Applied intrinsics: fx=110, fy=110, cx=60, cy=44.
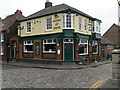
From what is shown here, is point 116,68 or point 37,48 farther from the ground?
point 37,48

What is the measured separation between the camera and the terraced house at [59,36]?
1545cm

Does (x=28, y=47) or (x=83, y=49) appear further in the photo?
(x=28, y=47)

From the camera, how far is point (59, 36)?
15.5 meters

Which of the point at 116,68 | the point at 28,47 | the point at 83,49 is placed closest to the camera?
the point at 116,68

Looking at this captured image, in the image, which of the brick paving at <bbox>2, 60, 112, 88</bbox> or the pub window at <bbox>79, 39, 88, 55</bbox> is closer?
the brick paving at <bbox>2, 60, 112, 88</bbox>

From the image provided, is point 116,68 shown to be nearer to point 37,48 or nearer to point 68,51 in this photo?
point 68,51

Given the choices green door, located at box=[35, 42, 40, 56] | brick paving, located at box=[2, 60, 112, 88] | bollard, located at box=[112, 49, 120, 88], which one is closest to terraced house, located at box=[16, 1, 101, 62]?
green door, located at box=[35, 42, 40, 56]

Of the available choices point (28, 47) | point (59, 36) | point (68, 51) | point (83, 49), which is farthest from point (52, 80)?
point (28, 47)

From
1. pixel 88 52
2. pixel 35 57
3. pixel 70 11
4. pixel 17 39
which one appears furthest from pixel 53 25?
pixel 17 39

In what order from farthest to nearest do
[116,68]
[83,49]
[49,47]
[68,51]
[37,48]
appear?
[37,48]
[83,49]
[49,47]
[68,51]
[116,68]

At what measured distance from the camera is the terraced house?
50.7 feet

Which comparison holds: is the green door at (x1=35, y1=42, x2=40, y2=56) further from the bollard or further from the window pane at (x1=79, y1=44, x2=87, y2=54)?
the bollard

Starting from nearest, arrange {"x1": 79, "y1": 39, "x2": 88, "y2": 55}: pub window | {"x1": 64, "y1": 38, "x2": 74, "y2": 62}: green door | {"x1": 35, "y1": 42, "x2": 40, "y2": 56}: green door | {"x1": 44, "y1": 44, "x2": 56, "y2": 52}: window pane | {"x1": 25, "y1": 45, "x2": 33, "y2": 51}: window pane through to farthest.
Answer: {"x1": 64, "y1": 38, "x2": 74, "y2": 62}: green door < {"x1": 44, "y1": 44, "x2": 56, "y2": 52}: window pane < {"x1": 79, "y1": 39, "x2": 88, "y2": 55}: pub window < {"x1": 35, "y1": 42, "x2": 40, "y2": 56}: green door < {"x1": 25, "y1": 45, "x2": 33, "y2": 51}: window pane

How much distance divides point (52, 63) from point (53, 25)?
18.3 feet
